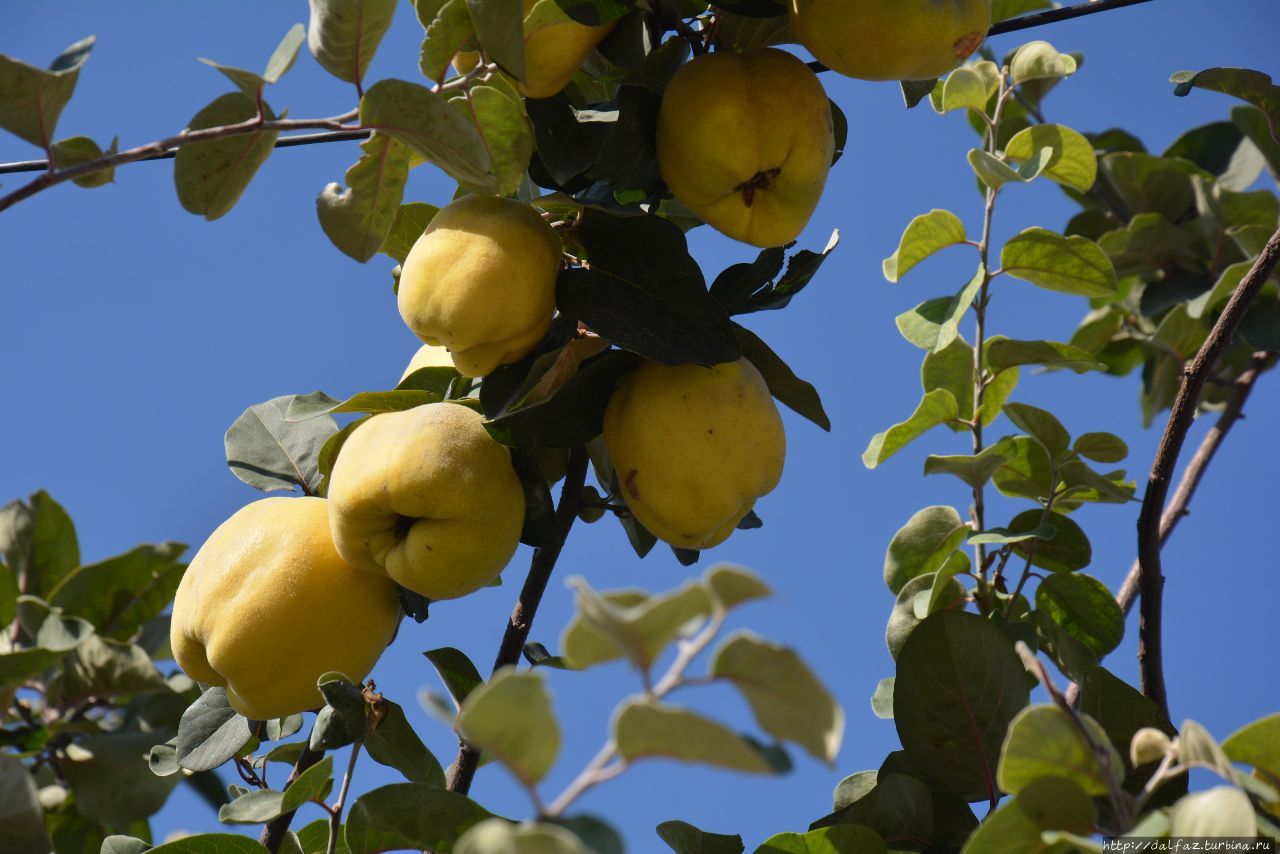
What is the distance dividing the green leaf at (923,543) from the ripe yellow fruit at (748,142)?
1.75 ft

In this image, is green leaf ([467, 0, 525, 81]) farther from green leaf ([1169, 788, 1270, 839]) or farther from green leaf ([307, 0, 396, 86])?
green leaf ([1169, 788, 1270, 839])

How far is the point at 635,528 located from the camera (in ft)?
6.04

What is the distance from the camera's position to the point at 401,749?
1.51m

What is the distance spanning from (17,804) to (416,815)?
0.39 m

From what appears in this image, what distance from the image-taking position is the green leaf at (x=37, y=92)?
1.22 meters

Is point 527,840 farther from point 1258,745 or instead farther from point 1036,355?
point 1036,355

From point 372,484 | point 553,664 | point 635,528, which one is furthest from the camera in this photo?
point 635,528

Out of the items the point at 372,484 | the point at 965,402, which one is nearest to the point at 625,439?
the point at 372,484

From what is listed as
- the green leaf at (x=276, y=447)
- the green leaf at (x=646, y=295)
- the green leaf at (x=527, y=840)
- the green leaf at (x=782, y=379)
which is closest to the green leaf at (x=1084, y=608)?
the green leaf at (x=782, y=379)

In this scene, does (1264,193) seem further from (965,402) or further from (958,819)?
(958,819)

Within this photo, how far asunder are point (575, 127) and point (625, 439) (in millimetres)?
394

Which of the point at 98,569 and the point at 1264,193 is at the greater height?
the point at 1264,193

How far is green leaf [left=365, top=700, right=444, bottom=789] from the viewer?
4.89 ft

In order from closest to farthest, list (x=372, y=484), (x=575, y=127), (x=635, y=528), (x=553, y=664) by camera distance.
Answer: (x=372, y=484), (x=575, y=127), (x=553, y=664), (x=635, y=528)
